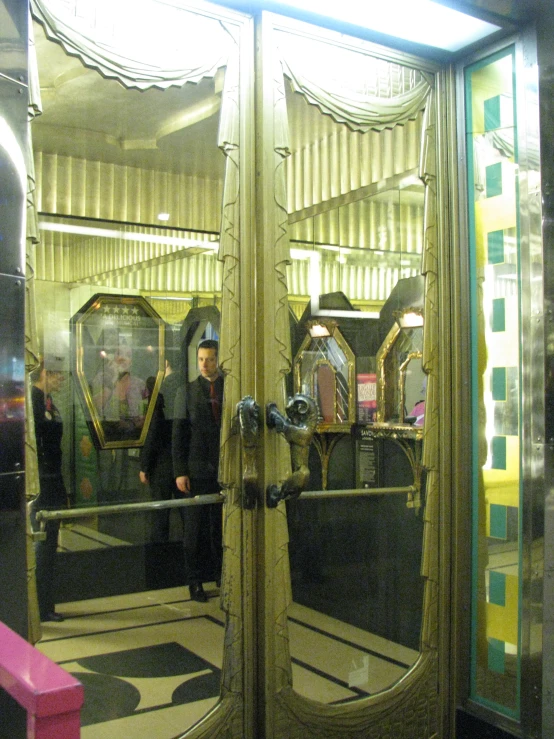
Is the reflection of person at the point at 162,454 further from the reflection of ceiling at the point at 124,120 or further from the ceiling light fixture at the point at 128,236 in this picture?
the reflection of ceiling at the point at 124,120

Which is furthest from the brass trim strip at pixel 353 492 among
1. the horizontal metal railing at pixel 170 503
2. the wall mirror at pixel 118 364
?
the wall mirror at pixel 118 364

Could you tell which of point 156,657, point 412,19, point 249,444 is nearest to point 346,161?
point 412,19

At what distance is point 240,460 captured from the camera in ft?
8.61

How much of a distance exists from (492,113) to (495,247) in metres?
0.51

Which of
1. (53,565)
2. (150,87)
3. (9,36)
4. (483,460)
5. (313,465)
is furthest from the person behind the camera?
(483,460)

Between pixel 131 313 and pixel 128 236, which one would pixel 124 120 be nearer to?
pixel 128 236

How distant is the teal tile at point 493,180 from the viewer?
118 inches

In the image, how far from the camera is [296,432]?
101 inches

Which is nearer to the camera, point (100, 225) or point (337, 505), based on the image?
point (100, 225)

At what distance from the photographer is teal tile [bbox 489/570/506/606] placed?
9.67 ft

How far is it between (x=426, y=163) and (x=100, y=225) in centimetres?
132

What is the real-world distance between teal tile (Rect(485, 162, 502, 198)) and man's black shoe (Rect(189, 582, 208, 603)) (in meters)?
1.75

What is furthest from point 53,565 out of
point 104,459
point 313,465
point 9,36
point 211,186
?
point 9,36

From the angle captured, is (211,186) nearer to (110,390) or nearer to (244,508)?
(110,390)
